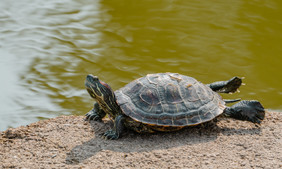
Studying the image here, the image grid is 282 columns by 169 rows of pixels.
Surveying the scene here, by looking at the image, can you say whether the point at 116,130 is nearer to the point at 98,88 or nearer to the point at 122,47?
the point at 98,88

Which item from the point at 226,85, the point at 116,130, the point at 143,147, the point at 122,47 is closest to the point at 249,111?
the point at 226,85

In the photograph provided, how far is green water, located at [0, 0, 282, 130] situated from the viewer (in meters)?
6.75

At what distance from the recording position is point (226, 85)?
5.65m

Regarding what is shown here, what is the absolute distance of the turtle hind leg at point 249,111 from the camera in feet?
16.7

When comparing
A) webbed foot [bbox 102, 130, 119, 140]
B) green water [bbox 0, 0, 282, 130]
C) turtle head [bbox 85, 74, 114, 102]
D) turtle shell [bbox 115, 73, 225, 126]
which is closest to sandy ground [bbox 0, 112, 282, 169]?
webbed foot [bbox 102, 130, 119, 140]

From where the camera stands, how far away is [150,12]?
10.3m

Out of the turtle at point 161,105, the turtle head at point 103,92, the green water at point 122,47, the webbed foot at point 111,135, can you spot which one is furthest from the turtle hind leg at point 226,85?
the webbed foot at point 111,135

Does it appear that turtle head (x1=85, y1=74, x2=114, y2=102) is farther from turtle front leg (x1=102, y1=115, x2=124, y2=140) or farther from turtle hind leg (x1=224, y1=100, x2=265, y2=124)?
turtle hind leg (x1=224, y1=100, x2=265, y2=124)

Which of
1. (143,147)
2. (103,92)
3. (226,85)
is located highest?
(103,92)

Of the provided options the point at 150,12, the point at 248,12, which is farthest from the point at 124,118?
the point at 248,12

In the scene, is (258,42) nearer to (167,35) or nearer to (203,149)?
(167,35)

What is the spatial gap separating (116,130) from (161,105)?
0.62m

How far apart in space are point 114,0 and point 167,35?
2596 millimetres

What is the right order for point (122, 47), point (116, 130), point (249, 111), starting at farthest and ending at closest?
point (122, 47) < point (249, 111) < point (116, 130)
